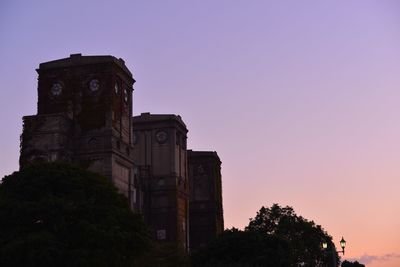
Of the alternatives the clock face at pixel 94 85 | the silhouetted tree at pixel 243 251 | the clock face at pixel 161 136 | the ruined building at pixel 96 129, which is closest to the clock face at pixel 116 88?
the ruined building at pixel 96 129

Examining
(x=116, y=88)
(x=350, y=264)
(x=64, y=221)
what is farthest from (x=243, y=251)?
(x=350, y=264)

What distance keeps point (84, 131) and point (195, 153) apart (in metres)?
44.8

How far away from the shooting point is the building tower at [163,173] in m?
87.0

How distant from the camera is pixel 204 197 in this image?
110312mm

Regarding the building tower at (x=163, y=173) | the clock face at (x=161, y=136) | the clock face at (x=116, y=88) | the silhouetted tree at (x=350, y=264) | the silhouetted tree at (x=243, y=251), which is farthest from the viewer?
the silhouetted tree at (x=350, y=264)

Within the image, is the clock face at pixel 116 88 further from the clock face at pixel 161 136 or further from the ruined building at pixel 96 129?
the clock face at pixel 161 136

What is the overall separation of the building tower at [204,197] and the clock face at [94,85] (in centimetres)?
4323

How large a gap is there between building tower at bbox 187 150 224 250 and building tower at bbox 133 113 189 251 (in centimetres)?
1776

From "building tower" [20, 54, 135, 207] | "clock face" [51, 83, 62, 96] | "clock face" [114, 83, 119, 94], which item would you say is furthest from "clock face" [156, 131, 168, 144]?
"clock face" [51, 83, 62, 96]

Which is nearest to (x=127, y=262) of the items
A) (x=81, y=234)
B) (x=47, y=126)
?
(x=81, y=234)

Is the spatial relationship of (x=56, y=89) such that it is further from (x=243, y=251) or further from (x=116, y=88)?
(x=243, y=251)

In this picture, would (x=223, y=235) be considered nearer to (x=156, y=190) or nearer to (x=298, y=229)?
(x=298, y=229)

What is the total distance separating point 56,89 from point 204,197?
4537 centimetres

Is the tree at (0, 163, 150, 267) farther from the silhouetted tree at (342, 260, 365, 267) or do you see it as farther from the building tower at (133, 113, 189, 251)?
the silhouetted tree at (342, 260, 365, 267)
